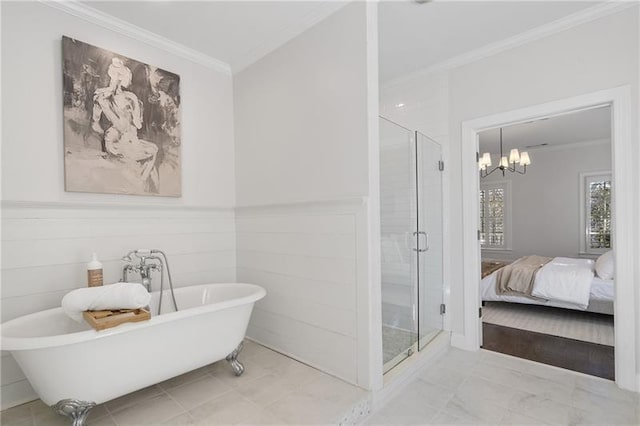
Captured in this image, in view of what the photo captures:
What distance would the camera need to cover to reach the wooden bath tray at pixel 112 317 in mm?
1515

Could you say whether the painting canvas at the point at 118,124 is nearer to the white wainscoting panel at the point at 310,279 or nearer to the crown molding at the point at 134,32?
the crown molding at the point at 134,32

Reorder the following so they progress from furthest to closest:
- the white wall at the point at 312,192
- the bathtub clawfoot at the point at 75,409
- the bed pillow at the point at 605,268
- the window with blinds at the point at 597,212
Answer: the window with blinds at the point at 597,212
the bed pillow at the point at 605,268
the white wall at the point at 312,192
the bathtub clawfoot at the point at 75,409

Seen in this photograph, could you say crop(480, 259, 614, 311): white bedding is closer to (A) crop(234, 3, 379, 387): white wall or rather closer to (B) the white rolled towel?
(A) crop(234, 3, 379, 387): white wall

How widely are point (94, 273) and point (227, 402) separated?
1.16 m

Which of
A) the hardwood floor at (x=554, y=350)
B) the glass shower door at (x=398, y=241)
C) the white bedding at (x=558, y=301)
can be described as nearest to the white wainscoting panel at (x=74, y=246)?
the glass shower door at (x=398, y=241)

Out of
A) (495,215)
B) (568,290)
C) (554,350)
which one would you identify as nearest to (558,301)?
(568,290)

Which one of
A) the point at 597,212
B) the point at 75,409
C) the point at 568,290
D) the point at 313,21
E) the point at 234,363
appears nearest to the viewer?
the point at 75,409

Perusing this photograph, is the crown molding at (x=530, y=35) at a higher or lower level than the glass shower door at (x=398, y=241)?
higher

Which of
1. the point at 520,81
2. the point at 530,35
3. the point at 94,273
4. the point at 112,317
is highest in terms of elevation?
the point at 530,35

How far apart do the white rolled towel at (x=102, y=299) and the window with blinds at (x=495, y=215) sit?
6.56 m

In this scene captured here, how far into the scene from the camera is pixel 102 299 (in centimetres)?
164

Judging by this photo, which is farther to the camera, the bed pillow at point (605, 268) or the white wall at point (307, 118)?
the bed pillow at point (605, 268)

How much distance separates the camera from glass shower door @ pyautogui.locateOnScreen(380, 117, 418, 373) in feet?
7.50

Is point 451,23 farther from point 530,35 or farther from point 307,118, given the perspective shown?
point 307,118
